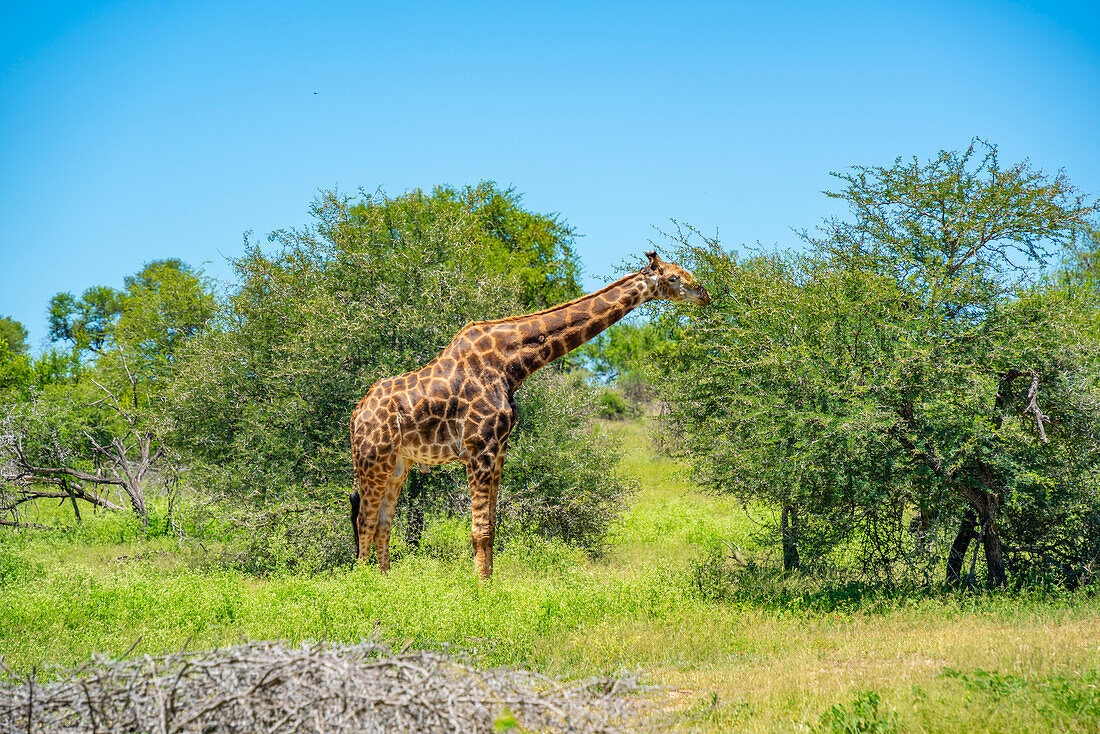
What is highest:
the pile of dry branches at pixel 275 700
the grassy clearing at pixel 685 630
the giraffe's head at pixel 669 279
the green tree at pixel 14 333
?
the green tree at pixel 14 333

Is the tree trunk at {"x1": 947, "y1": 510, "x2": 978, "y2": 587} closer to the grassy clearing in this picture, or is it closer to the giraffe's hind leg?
the grassy clearing

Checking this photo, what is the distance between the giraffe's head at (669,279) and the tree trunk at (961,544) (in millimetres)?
4528

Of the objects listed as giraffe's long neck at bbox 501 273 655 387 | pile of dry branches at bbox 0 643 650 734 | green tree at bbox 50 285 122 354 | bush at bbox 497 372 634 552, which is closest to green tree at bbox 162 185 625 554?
bush at bbox 497 372 634 552

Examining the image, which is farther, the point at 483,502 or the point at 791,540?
the point at 791,540

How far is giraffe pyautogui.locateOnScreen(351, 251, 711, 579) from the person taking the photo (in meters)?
10.7

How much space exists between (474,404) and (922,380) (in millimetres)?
5317

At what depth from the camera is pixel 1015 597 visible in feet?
31.9

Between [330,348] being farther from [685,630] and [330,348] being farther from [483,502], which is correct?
[685,630]

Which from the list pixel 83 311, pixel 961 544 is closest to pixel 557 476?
pixel 961 544

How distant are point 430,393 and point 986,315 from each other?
694 cm

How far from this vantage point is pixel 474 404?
10719mm

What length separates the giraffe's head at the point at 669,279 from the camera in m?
11.2

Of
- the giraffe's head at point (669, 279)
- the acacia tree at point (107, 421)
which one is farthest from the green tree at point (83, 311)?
the giraffe's head at point (669, 279)

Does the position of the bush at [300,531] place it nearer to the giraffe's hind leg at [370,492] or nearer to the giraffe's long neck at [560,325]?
the giraffe's hind leg at [370,492]
